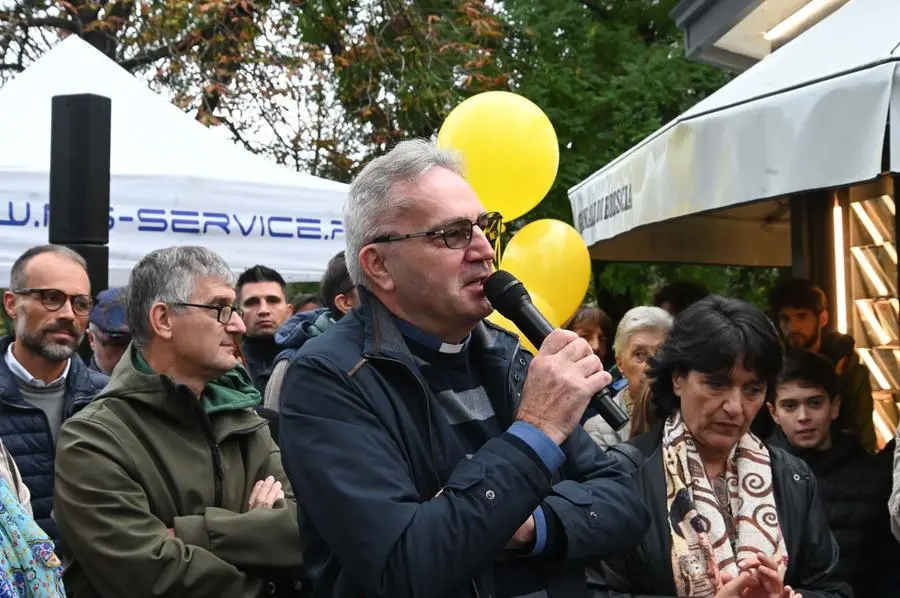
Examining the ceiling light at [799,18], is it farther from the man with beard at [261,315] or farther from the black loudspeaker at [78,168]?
the black loudspeaker at [78,168]

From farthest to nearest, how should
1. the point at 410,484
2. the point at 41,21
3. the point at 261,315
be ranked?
the point at 41,21 → the point at 261,315 → the point at 410,484

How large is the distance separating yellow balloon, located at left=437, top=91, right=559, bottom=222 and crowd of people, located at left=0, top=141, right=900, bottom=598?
4.54 feet

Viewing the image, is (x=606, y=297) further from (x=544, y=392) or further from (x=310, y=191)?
(x=544, y=392)

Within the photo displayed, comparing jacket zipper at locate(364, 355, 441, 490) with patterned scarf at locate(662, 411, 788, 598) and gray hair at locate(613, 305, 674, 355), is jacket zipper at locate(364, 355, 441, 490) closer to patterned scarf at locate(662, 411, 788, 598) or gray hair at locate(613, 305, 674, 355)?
patterned scarf at locate(662, 411, 788, 598)

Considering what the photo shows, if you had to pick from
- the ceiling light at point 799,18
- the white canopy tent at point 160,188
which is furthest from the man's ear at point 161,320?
the ceiling light at point 799,18

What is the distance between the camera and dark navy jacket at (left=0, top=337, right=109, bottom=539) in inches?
161

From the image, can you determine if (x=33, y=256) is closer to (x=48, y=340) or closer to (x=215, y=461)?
(x=48, y=340)

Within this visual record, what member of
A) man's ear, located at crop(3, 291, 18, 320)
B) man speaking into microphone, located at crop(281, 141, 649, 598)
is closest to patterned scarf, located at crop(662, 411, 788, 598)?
man speaking into microphone, located at crop(281, 141, 649, 598)

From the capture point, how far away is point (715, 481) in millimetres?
3486

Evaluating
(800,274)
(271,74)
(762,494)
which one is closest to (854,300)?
(800,274)

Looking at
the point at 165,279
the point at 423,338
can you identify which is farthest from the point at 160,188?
the point at 423,338

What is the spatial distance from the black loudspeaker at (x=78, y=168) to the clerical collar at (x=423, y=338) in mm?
2493

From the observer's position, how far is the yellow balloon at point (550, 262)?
6.22m

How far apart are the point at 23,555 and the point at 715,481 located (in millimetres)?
2001
